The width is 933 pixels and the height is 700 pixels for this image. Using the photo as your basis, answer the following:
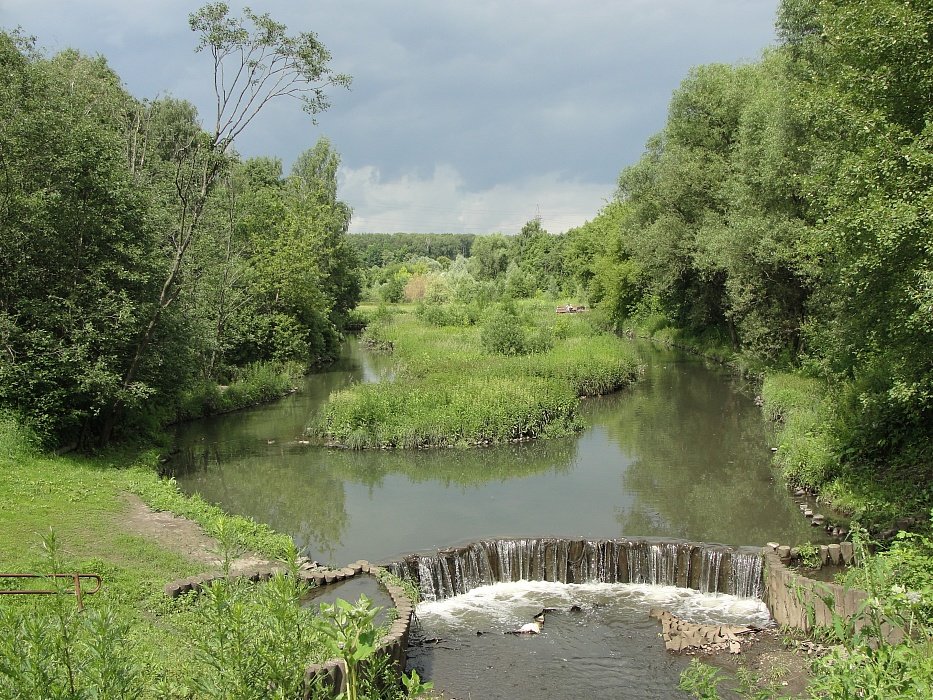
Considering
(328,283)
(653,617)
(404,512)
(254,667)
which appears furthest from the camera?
(328,283)

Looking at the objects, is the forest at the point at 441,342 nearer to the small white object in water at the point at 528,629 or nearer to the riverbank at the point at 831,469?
the riverbank at the point at 831,469

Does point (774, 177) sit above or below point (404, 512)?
above

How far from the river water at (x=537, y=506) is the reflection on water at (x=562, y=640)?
0.10ft

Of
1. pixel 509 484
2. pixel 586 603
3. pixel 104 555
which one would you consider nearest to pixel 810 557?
pixel 586 603

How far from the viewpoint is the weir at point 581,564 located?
498 inches

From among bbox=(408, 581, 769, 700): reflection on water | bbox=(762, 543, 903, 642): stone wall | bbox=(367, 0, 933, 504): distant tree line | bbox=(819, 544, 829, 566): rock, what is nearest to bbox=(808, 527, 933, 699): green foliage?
bbox=(762, 543, 903, 642): stone wall

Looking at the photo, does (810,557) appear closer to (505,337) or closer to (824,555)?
(824,555)

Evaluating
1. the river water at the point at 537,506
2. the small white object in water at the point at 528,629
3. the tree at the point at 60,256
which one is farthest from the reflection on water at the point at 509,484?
the tree at the point at 60,256

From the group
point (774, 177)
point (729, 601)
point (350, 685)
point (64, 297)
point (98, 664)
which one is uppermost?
point (774, 177)

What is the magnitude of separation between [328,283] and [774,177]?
92.0 feet

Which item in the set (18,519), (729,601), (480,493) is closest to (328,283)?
(480,493)

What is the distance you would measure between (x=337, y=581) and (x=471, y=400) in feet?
38.7

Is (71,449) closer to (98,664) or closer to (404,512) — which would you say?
(404,512)

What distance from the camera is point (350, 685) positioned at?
183 inches
